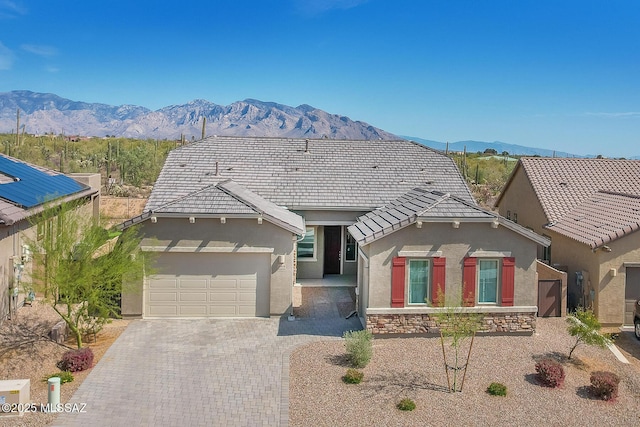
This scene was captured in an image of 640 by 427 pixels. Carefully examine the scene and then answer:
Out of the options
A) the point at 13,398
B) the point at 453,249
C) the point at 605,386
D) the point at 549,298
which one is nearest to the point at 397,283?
the point at 453,249

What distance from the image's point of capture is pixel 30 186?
19406mm

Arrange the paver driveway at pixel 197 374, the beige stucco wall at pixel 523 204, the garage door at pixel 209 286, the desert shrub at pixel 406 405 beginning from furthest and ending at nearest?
the beige stucco wall at pixel 523 204 → the garage door at pixel 209 286 → the desert shrub at pixel 406 405 → the paver driveway at pixel 197 374

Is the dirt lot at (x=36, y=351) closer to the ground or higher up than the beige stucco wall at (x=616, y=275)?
closer to the ground

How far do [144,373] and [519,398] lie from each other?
9.02 meters

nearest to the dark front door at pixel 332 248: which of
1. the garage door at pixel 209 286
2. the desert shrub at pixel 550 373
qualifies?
the garage door at pixel 209 286

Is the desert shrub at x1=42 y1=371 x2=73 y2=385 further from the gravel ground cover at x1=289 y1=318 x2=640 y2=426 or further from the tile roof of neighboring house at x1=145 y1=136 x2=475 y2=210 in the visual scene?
the tile roof of neighboring house at x1=145 y1=136 x2=475 y2=210

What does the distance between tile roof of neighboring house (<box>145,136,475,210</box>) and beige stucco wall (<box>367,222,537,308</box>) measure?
5.95 metres

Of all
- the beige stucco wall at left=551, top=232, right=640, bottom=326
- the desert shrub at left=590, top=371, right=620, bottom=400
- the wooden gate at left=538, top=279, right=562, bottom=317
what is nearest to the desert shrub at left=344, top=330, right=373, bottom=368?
the desert shrub at left=590, top=371, right=620, bottom=400

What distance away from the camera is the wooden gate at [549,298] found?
707 inches

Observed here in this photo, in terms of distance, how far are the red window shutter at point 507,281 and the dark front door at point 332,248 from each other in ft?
28.3

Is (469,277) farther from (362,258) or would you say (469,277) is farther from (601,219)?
(601,219)

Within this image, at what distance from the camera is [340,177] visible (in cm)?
2425

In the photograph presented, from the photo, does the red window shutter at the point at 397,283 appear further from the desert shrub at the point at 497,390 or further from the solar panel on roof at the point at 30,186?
the solar panel on roof at the point at 30,186

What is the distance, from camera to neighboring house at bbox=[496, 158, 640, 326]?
57.1ft
